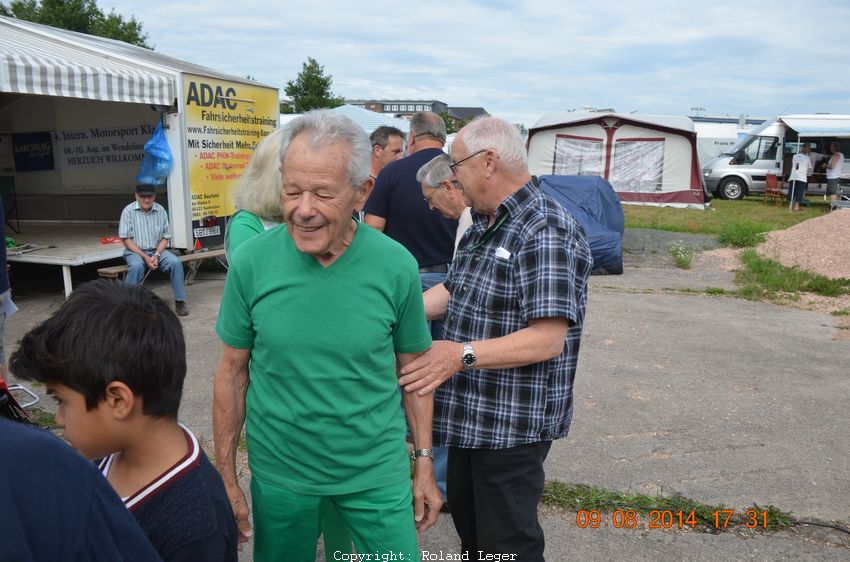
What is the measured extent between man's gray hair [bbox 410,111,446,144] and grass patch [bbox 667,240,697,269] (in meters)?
7.88

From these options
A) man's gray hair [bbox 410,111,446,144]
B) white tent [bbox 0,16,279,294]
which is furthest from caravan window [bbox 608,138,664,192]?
man's gray hair [bbox 410,111,446,144]

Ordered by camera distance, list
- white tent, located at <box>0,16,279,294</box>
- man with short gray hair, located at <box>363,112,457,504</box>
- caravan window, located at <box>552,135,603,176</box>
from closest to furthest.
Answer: man with short gray hair, located at <box>363,112,457,504</box> → white tent, located at <box>0,16,279,294</box> → caravan window, located at <box>552,135,603,176</box>

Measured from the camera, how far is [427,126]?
476cm

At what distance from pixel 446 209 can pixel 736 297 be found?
682 centimetres

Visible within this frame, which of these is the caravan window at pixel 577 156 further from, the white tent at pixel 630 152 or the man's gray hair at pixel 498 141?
the man's gray hair at pixel 498 141

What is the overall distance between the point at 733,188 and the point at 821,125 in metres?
3.30

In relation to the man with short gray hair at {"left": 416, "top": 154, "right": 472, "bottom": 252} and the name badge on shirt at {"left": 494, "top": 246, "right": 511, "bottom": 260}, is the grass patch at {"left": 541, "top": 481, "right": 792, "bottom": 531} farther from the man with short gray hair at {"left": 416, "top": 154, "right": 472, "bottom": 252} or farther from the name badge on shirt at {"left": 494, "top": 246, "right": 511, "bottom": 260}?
the name badge on shirt at {"left": 494, "top": 246, "right": 511, "bottom": 260}

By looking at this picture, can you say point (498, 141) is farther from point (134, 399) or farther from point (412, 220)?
point (412, 220)

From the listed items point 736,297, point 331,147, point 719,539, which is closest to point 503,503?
point 331,147

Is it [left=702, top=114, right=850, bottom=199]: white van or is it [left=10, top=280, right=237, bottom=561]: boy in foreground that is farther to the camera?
[left=702, top=114, right=850, bottom=199]: white van

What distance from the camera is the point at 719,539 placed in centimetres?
324

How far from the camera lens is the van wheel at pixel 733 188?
23328mm

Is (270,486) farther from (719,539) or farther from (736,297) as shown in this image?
(736,297)

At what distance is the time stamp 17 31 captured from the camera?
337 centimetres
